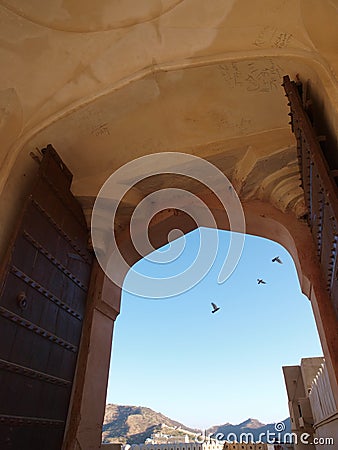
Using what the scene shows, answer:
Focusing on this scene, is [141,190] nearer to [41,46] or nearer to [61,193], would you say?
[61,193]

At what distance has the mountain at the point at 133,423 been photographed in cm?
1755

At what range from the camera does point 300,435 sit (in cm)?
439

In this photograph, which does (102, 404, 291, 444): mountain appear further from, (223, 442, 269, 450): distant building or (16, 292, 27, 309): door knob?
(16, 292, 27, 309): door knob

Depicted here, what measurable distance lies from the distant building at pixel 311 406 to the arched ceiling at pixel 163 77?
1954mm

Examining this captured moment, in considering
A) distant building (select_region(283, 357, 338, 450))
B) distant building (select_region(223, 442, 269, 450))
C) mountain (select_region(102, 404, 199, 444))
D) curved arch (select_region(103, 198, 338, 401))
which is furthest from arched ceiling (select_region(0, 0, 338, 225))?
mountain (select_region(102, 404, 199, 444))

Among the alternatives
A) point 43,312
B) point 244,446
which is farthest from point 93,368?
point 244,446

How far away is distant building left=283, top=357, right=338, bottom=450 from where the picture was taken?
9.88ft

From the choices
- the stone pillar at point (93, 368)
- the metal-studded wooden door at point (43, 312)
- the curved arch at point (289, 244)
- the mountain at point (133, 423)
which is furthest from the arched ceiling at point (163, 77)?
the mountain at point (133, 423)

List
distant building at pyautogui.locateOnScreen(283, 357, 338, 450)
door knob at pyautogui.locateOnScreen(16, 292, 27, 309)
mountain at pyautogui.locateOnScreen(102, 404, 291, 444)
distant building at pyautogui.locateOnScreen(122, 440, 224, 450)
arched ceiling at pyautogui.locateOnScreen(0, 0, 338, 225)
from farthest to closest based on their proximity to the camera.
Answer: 1. mountain at pyautogui.locateOnScreen(102, 404, 291, 444)
2. distant building at pyautogui.locateOnScreen(122, 440, 224, 450)
3. distant building at pyautogui.locateOnScreen(283, 357, 338, 450)
4. arched ceiling at pyautogui.locateOnScreen(0, 0, 338, 225)
5. door knob at pyautogui.locateOnScreen(16, 292, 27, 309)

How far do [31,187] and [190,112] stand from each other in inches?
67.9

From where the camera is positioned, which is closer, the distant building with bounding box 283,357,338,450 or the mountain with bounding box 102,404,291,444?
the distant building with bounding box 283,357,338,450

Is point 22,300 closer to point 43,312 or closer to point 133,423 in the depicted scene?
point 43,312

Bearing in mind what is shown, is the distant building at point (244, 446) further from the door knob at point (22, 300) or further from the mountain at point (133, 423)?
the mountain at point (133, 423)

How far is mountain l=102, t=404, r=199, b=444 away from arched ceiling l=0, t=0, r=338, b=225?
17.0 metres
